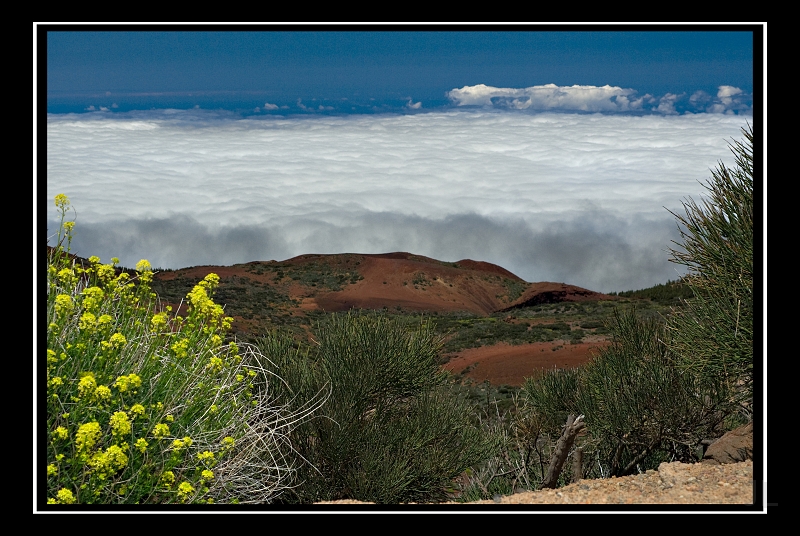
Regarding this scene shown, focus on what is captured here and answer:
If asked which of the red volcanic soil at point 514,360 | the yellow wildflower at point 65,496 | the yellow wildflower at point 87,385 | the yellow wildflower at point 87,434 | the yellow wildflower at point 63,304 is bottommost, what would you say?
the red volcanic soil at point 514,360

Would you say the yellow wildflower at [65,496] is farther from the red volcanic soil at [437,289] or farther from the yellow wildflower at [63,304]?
the red volcanic soil at [437,289]

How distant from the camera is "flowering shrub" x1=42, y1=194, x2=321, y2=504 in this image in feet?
14.8

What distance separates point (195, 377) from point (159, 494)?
2.98ft

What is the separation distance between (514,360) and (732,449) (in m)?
15.2

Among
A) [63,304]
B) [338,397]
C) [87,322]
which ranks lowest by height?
[338,397]

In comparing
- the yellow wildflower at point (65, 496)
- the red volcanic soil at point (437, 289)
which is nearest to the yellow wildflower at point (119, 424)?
the yellow wildflower at point (65, 496)

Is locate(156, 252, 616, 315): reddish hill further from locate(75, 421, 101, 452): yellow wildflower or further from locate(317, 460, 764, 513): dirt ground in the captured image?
locate(75, 421, 101, 452): yellow wildflower

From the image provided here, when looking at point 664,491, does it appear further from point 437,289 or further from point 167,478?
point 437,289

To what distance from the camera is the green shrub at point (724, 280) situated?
6746 millimetres

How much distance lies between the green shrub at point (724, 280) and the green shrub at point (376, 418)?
314 cm

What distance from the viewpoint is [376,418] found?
8.75 meters

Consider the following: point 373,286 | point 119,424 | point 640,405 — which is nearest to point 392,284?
point 373,286

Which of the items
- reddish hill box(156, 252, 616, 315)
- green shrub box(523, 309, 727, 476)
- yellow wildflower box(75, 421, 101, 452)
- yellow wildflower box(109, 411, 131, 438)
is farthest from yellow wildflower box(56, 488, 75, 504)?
reddish hill box(156, 252, 616, 315)

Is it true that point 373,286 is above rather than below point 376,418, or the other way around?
below
